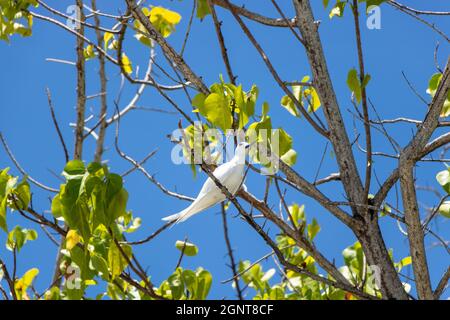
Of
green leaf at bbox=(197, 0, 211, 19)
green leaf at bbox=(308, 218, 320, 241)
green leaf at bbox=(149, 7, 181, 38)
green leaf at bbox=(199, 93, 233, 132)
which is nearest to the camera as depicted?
green leaf at bbox=(199, 93, 233, 132)

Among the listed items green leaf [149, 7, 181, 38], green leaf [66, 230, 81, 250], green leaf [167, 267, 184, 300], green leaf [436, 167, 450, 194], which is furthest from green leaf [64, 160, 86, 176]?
green leaf [149, 7, 181, 38]

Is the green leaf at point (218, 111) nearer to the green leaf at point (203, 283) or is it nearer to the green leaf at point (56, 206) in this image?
the green leaf at point (56, 206)

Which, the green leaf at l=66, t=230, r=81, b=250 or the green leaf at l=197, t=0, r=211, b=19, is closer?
the green leaf at l=66, t=230, r=81, b=250

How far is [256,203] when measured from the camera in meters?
1.50

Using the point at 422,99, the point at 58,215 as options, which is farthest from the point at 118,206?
the point at 422,99

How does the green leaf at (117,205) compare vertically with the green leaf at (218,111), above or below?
below

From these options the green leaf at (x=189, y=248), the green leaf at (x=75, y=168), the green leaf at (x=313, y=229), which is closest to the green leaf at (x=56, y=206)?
the green leaf at (x=75, y=168)

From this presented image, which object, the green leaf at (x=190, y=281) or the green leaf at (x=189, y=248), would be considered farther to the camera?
the green leaf at (x=189, y=248)

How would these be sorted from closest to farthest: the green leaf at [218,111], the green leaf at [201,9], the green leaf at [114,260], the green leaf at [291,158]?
the green leaf at [218,111] < the green leaf at [114,260] < the green leaf at [291,158] < the green leaf at [201,9]

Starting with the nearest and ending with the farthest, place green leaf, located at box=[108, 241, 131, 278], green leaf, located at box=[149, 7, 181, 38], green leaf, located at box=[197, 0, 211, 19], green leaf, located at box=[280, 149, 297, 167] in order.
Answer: green leaf, located at box=[108, 241, 131, 278] < green leaf, located at box=[280, 149, 297, 167] < green leaf, located at box=[197, 0, 211, 19] < green leaf, located at box=[149, 7, 181, 38]

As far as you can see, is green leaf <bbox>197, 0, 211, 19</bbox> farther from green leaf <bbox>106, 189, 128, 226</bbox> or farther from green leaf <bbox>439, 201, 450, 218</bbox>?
green leaf <bbox>439, 201, 450, 218</bbox>

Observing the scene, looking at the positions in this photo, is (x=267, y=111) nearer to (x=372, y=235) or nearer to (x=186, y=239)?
(x=372, y=235)
